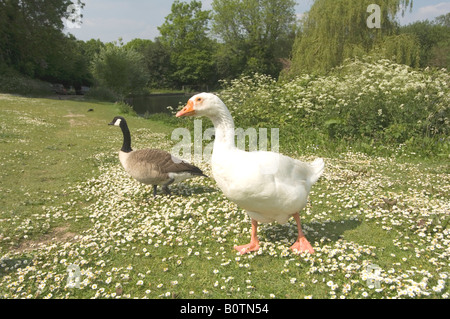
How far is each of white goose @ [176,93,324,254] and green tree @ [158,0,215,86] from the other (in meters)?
83.7

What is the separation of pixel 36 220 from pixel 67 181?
290 cm

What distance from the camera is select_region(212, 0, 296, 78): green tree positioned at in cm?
7262

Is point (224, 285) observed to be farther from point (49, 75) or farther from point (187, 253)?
point (49, 75)

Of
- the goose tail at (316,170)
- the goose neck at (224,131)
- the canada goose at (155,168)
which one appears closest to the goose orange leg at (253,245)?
the goose tail at (316,170)

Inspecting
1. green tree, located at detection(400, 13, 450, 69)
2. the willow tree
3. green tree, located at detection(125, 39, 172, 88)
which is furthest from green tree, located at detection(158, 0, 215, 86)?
the willow tree

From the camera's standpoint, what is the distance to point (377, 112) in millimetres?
12258

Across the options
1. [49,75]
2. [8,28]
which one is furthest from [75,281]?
[49,75]

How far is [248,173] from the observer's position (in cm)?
404

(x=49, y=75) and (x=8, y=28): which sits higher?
(x=8, y=28)

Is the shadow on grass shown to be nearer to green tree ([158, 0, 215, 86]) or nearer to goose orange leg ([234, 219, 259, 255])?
goose orange leg ([234, 219, 259, 255])

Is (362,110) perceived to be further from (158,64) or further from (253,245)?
(158,64)

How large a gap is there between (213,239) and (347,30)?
24.0m

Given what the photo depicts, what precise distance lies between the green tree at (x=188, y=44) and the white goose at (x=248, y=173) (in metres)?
83.7

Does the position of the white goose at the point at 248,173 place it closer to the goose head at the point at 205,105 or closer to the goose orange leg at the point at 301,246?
the goose head at the point at 205,105
